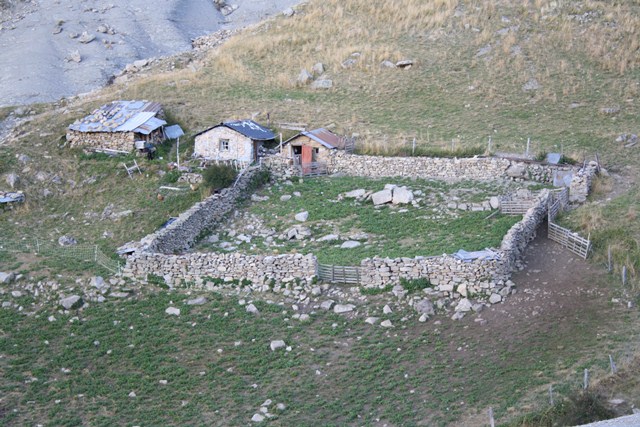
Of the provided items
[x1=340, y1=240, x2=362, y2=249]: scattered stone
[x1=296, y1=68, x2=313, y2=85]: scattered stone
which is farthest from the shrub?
[x1=296, y1=68, x2=313, y2=85]: scattered stone

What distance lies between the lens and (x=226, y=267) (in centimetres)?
2836

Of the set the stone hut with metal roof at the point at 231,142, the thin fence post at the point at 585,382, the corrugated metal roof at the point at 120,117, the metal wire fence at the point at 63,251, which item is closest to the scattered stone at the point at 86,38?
the corrugated metal roof at the point at 120,117

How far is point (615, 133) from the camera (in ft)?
135

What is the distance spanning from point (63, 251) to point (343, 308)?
1059 cm

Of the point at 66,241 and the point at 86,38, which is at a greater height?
the point at 86,38

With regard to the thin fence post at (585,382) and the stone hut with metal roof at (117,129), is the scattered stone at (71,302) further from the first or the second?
the thin fence post at (585,382)

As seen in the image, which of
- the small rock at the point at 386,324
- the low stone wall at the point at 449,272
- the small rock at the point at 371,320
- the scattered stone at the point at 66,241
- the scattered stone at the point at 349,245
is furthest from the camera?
the scattered stone at the point at 66,241

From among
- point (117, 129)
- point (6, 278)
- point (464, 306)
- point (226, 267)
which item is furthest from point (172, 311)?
point (117, 129)

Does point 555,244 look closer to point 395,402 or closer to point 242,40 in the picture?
point 395,402

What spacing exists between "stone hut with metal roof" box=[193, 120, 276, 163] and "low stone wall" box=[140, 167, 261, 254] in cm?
196

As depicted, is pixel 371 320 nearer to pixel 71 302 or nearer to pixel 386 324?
pixel 386 324

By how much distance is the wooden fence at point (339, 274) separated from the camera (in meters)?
27.6

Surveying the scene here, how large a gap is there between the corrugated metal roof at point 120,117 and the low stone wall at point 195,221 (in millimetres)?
6588

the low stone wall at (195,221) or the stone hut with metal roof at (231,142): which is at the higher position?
the stone hut with metal roof at (231,142)
